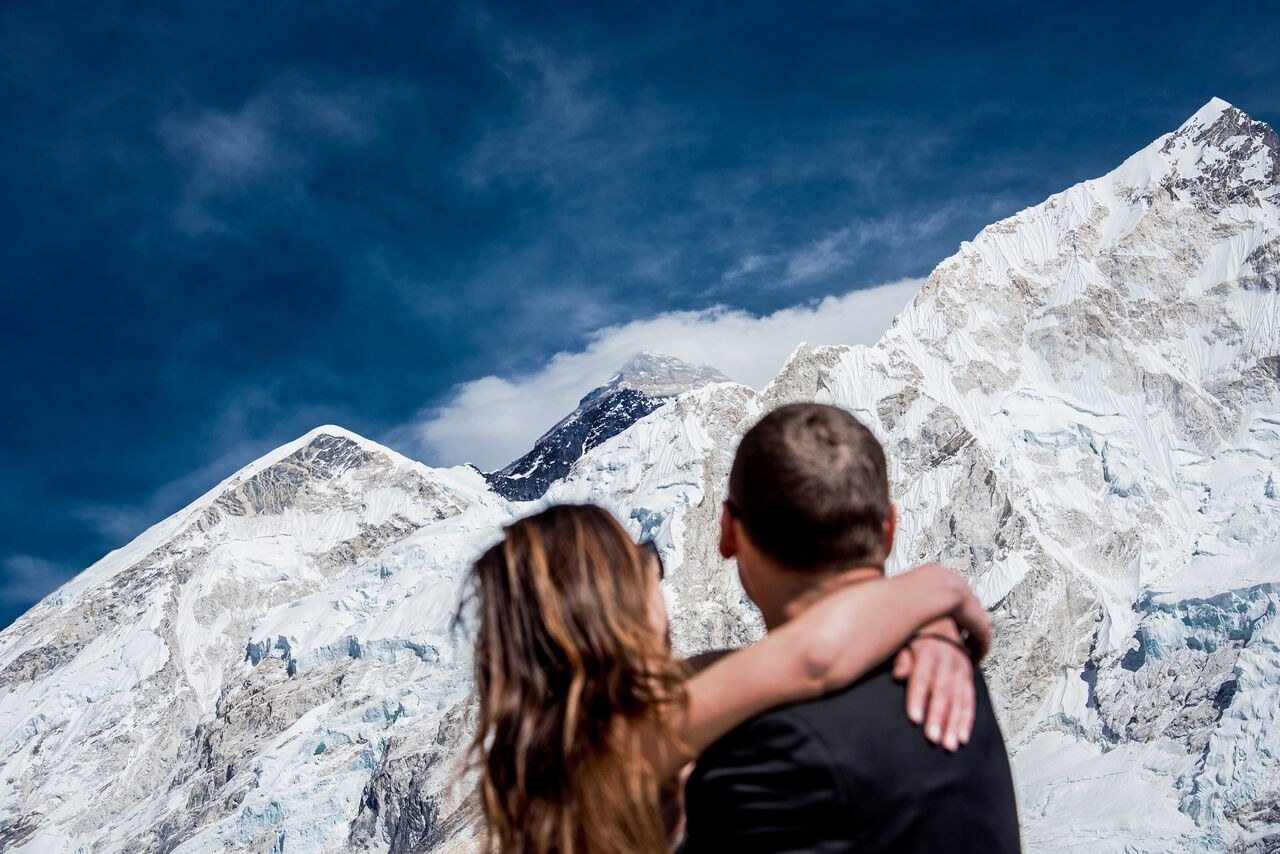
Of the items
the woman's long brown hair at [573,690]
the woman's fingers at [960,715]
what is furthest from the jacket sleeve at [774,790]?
the woman's fingers at [960,715]

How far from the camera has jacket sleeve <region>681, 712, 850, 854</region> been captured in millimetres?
2596

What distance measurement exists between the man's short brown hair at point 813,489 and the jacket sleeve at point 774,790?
502mm

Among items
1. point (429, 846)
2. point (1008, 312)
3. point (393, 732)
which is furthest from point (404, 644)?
point (1008, 312)

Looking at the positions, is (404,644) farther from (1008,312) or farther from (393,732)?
(1008,312)

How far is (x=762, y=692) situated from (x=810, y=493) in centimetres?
52

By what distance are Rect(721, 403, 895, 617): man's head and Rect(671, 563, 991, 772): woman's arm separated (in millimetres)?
133

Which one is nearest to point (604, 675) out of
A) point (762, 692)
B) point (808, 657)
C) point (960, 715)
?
point (762, 692)

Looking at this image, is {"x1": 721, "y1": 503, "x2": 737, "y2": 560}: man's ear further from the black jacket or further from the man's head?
the black jacket

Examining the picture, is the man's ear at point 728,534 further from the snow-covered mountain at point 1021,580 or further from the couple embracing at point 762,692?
the snow-covered mountain at point 1021,580

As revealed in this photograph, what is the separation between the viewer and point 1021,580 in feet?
479

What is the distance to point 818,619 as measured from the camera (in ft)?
9.05

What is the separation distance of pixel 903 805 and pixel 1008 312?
20238cm

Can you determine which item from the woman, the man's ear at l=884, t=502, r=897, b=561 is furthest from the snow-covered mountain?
the woman

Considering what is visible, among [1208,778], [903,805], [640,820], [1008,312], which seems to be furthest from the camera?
[1008,312]
